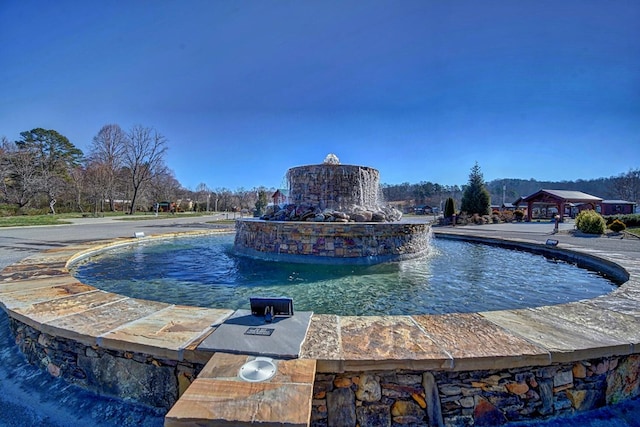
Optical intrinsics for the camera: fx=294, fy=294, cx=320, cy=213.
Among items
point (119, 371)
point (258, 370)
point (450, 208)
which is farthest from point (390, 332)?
point (450, 208)

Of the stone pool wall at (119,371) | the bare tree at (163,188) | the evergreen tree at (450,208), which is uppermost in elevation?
the bare tree at (163,188)

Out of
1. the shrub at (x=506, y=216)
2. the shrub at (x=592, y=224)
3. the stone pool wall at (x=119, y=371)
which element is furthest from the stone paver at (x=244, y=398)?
the shrub at (x=506, y=216)

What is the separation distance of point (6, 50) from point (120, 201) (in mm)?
35561

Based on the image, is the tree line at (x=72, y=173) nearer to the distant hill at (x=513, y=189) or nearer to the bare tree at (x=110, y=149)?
the bare tree at (x=110, y=149)

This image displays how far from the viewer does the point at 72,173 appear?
103 feet

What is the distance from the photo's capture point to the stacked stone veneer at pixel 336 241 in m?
5.69

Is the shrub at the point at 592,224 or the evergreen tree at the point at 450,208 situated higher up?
the evergreen tree at the point at 450,208

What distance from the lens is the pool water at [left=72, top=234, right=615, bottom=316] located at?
3.34 meters

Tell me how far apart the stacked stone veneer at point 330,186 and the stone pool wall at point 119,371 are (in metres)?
5.93

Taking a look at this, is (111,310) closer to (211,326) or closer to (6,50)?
(211,326)

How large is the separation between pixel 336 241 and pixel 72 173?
3740 cm

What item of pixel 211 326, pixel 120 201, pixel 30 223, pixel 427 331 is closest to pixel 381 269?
pixel 427 331

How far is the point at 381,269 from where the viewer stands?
521 cm

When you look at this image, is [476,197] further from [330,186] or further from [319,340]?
[319,340]
